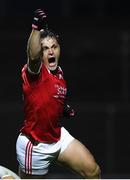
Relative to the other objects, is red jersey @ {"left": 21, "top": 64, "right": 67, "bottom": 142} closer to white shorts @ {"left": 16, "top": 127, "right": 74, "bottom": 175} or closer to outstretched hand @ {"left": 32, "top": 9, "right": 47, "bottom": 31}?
white shorts @ {"left": 16, "top": 127, "right": 74, "bottom": 175}

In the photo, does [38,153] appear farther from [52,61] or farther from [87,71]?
[87,71]

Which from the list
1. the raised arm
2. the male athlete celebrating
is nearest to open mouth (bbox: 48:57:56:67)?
the male athlete celebrating

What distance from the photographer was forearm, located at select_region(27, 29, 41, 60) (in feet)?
22.5

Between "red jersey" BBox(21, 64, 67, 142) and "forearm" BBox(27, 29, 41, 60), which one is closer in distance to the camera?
"forearm" BBox(27, 29, 41, 60)

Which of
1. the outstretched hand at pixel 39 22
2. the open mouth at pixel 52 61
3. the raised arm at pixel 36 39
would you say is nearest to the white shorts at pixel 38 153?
the open mouth at pixel 52 61

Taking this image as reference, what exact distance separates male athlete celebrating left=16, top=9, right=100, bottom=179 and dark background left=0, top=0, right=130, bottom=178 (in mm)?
4204

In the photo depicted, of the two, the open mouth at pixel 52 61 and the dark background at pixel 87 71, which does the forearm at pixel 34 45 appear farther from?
the dark background at pixel 87 71

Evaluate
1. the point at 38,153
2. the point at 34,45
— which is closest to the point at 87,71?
the point at 38,153

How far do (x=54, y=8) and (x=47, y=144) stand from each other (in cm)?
953

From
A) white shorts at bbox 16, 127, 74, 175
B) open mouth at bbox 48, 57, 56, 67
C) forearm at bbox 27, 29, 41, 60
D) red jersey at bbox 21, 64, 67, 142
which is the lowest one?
white shorts at bbox 16, 127, 74, 175

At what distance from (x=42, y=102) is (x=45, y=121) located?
17 cm

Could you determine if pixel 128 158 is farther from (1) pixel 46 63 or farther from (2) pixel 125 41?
(1) pixel 46 63

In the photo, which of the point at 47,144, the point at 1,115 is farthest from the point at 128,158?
the point at 47,144

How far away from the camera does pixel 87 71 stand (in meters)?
14.7
